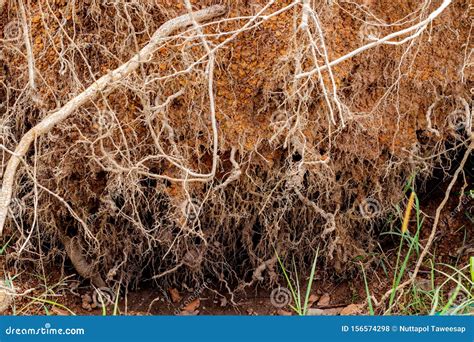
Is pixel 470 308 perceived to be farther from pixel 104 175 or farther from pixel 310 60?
pixel 104 175

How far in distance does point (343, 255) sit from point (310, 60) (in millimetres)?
784

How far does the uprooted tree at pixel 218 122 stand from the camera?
6.88 feet

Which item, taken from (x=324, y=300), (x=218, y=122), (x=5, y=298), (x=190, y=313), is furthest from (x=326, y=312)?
A: (x=5, y=298)

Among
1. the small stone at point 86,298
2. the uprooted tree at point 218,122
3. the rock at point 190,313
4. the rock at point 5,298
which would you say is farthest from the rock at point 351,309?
the rock at point 5,298

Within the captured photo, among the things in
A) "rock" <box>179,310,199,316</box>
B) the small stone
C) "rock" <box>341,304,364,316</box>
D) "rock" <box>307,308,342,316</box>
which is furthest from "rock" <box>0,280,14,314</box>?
"rock" <box>341,304,364,316</box>

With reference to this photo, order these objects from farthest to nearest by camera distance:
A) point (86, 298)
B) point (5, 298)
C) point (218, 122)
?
point (86, 298) < point (218, 122) < point (5, 298)

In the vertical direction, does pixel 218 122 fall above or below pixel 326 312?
above

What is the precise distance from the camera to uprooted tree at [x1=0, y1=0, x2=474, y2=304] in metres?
2.10

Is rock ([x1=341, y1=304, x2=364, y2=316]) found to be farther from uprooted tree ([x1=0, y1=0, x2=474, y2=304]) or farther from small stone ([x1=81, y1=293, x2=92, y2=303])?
small stone ([x1=81, y1=293, x2=92, y2=303])

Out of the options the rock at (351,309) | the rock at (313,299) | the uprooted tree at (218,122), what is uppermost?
the uprooted tree at (218,122)

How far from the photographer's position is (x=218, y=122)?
2.21 meters

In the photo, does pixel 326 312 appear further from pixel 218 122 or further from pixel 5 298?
pixel 5 298

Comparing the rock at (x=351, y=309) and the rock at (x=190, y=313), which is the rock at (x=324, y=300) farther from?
the rock at (x=190, y=313)

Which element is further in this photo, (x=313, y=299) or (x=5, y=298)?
(x=313, y=299)
